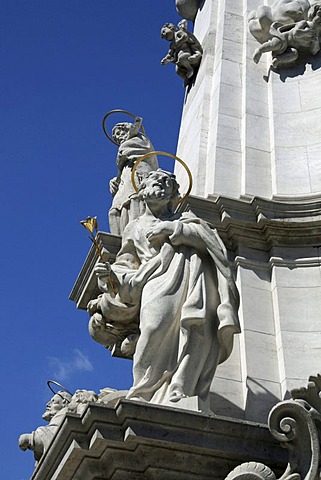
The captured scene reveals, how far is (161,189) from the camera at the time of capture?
10.5 m

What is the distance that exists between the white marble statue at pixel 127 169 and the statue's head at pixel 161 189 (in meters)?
1.58

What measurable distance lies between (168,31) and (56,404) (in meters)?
6.95

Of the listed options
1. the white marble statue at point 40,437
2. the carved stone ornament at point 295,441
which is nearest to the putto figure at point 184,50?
the white marble statue at point 40,437

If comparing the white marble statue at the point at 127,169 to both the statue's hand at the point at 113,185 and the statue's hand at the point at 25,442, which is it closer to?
the statue's hand at the point at 113,185

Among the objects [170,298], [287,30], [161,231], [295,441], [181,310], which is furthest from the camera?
[287,30]

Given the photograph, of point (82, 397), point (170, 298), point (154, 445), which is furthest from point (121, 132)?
point (154, 445)

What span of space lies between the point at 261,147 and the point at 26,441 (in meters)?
4.85

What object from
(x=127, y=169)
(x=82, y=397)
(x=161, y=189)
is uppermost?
(x=127, y=169)

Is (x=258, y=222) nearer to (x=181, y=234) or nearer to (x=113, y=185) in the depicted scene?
(x=181, y=234)

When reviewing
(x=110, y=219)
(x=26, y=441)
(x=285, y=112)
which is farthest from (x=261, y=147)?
(x=26, y=441)

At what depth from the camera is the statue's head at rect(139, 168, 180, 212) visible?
10.5 meters

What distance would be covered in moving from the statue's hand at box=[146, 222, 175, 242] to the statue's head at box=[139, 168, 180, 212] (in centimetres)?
44

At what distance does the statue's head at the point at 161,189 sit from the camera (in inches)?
413

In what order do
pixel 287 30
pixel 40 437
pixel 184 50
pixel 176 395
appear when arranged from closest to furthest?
pixel 176 395
pixel 40 437
pixel 287 30
pixel 184 50
